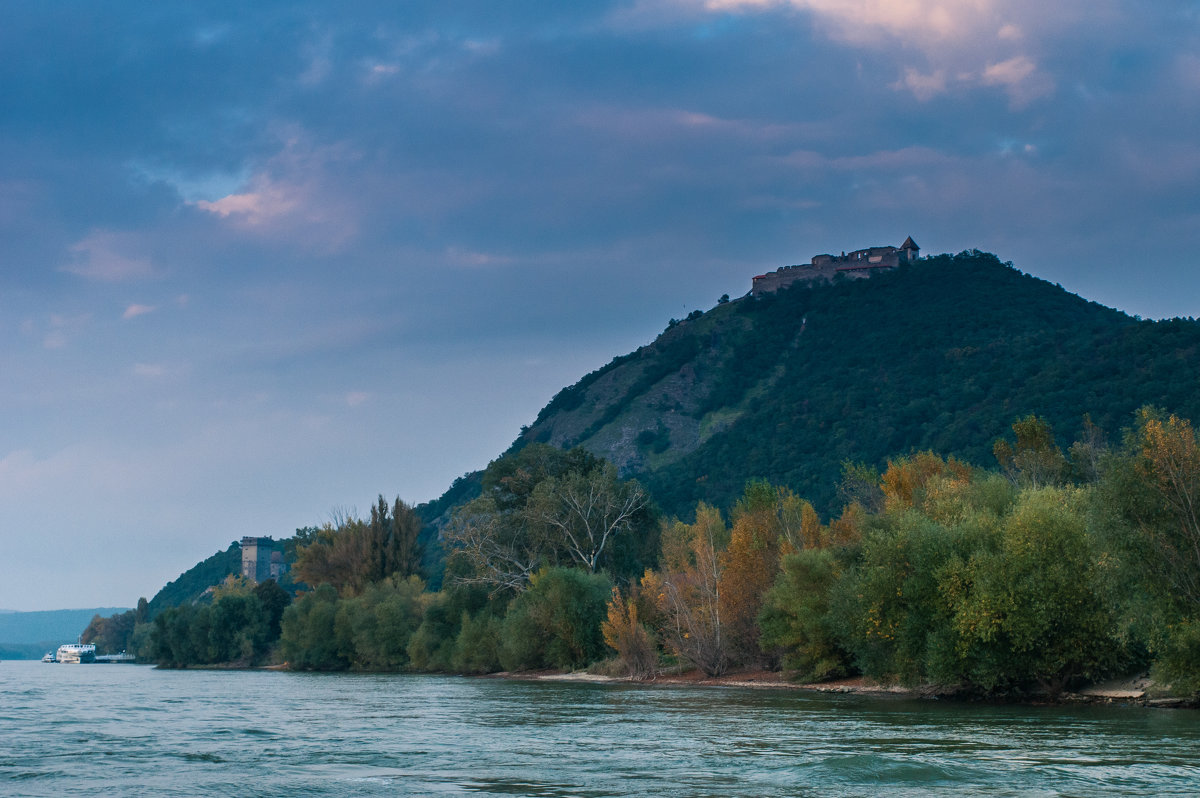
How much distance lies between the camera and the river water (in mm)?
22734

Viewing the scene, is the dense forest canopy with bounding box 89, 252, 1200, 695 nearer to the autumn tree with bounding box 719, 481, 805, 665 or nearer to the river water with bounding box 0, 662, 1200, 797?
the autumn tree with bounding box 719, 481, 805, 665

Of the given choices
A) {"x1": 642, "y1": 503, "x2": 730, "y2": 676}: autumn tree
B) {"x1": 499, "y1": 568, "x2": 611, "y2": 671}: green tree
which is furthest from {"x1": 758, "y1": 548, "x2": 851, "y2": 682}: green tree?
{"x1": 499, "y1": 568, "x2": 611, "y2": 671}: green tree

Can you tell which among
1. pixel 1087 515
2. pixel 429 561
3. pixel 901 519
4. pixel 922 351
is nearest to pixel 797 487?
pixel 922 351

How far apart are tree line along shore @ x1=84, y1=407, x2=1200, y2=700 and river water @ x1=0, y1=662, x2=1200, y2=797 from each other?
122 inches

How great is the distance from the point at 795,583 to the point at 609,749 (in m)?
28.8

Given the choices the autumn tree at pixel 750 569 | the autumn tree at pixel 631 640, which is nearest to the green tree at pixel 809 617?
A: the autumn tree at pixel 750 569

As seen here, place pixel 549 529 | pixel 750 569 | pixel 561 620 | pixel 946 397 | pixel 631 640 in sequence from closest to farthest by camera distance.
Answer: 1. pixel 750 569
2. pixel 631 640
3. pixel 561 620
4. pixel 549 529
5. pixel 946 397

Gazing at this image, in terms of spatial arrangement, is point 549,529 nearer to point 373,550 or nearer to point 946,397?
point 373,550

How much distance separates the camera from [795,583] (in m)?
56.6

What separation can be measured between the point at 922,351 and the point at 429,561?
8955 centimetres

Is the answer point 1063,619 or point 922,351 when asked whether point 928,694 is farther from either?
point 922,351

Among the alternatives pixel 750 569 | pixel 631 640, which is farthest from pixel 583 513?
pixel 750 569

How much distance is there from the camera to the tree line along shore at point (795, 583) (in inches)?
1438

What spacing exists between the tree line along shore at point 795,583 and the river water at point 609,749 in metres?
3.10
